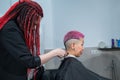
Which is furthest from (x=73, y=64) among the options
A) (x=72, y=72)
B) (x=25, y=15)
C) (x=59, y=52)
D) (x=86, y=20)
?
(x=86, y=20)

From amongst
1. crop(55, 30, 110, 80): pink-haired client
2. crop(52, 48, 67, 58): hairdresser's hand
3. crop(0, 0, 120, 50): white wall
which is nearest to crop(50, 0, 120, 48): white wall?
crop(0, 0, 120, 50): white wall

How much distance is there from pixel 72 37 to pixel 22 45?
1.44 feet

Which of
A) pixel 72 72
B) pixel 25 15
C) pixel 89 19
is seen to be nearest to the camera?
pixel 25 15

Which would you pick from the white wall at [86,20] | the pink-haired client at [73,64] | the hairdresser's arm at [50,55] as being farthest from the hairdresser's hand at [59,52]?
the white wall at [86,20]

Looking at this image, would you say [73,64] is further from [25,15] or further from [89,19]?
[89,19]

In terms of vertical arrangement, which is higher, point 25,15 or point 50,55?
point 25,15

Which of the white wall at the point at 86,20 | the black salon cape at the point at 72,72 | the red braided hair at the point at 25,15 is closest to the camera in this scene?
the red braided hair at the point at 25,15

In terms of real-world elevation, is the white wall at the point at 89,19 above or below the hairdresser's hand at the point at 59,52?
above

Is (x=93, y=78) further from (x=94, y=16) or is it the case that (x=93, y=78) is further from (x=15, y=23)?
(x=94, y=16)

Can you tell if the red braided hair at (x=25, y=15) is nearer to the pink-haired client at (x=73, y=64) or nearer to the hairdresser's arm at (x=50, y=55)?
the hairdresser's arm at (x=50, y=55)

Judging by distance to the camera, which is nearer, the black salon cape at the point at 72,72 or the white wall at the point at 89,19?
the black salon cape at the point at 72,72

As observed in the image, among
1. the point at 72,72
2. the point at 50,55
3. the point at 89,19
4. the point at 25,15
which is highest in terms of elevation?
the point at 89,19

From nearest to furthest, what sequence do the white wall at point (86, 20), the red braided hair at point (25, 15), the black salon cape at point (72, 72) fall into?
the red braided hair at point (25, 15), the black salon cape at point (72, 72), the white wall at point (86, 20)

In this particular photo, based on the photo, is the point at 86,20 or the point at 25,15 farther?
the point at 86,20
